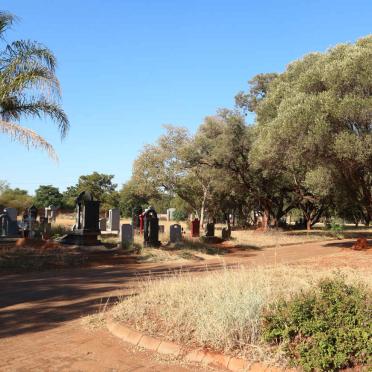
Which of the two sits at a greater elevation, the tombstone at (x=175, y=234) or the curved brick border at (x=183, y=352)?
the tombstone at (x=175, y=234)

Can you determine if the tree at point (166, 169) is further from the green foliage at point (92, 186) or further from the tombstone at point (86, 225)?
the green foliage at point (92, 186)

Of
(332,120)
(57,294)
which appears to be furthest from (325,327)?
(332,120)

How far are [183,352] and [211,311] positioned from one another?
29.9 inches

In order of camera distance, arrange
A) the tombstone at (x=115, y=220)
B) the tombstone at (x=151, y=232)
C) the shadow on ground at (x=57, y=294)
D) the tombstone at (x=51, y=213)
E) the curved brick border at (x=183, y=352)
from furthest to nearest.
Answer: the tombstone at (x=51, y=213), the tombstone at (x=115, y=220), the tombstone at (x=151, y=232), the shadow on ground at (x=57, y=294), the curved brick border at (x=183, y=352)

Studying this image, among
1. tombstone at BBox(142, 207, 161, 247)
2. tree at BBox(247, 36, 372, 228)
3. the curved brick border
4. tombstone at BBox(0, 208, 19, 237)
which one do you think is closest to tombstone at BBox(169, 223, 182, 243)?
tombstone at BBox(142, 207, 161, 247)

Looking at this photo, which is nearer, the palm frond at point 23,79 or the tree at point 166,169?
the palm frond at point 23,79

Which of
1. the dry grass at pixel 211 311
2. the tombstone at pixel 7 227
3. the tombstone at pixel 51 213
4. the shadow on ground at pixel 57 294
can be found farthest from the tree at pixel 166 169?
the dry grass at pixel 211 311

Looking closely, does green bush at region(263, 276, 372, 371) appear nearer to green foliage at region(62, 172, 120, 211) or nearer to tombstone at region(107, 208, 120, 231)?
tombstone at region(107, 208, 120, 231)

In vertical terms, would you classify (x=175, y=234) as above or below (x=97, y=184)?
below

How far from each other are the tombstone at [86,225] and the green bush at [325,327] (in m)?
16.6

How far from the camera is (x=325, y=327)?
198 inches

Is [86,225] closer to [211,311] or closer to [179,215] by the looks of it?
[211,311]

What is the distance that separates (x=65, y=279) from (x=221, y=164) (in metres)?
22.9

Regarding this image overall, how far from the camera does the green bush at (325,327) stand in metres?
4.66
